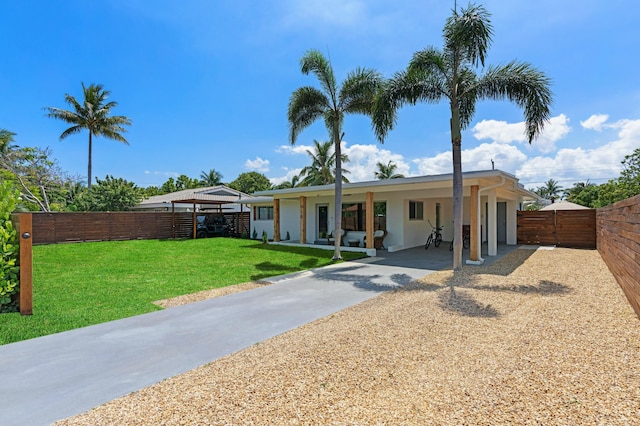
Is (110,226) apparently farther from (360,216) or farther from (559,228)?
(559,228)

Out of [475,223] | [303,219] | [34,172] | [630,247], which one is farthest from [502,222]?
[34,172]

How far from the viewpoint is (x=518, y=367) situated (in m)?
3.07

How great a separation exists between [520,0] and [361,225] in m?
9.94

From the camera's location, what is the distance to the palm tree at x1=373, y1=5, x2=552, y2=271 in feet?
26.7

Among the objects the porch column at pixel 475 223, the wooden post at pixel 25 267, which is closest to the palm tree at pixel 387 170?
the porch column at pixel 475 223

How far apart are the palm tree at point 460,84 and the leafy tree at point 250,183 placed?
3929 centimetres

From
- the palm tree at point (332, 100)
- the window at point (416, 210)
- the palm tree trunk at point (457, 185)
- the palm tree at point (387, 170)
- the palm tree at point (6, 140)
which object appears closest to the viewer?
the palm tree trunk at point (457, 185)

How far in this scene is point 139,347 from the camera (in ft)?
13.2

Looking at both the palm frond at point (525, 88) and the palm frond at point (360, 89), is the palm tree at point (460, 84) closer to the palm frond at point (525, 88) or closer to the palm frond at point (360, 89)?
the palm frond at point (525, 88)

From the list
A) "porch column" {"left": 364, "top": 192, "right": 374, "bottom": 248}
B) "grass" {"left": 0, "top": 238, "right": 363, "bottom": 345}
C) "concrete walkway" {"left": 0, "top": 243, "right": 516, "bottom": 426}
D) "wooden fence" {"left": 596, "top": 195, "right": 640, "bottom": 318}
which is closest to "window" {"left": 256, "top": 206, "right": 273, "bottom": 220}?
"grass" {"left": 0, "top": 238, "right": 363, "bottom": 345}

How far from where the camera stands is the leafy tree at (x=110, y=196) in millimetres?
22625

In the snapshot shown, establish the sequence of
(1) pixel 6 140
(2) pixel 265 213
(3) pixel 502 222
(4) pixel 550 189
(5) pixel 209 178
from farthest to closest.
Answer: (4) pixel 550 189 → (5) pixel 209 178 → (1) pixel 6 140 → (2) pixel 265 213 → (3) pixel 502 222

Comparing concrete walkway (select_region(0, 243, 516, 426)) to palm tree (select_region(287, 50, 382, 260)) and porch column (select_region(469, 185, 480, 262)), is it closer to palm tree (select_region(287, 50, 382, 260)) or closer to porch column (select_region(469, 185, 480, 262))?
porch column (select_region(469, 185, 480, 262))

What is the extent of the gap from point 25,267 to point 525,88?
11712 millimetres
